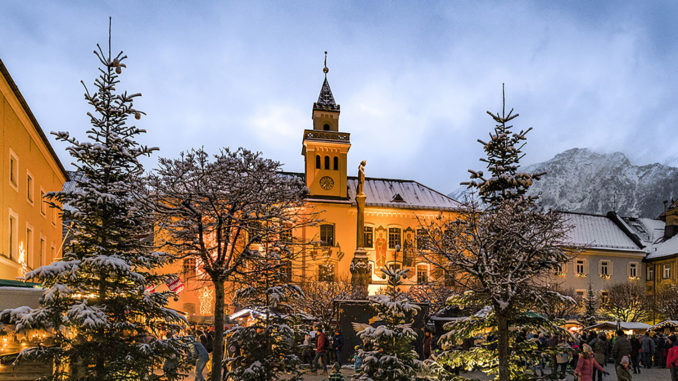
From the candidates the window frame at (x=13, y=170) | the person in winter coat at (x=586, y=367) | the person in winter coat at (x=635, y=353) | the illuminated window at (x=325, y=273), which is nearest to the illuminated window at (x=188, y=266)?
the window frame at (x=13, y=170)

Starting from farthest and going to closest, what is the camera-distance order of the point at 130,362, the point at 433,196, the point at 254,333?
the point at 433,196
the point at 254,333
the point at 130,362

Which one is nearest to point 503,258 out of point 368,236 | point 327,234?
point 327,234

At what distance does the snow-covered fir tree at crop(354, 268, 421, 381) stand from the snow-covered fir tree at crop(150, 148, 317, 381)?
15.7ft

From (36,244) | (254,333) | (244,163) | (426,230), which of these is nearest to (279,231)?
(244,163)

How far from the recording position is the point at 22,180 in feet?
86.2

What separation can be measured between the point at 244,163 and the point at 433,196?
169 feet

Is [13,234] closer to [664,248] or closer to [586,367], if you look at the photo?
[586,367]

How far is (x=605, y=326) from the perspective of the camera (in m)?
32.8

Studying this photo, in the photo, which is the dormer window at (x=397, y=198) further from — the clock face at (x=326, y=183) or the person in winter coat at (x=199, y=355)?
the person in winter coat at (x=199, y=355)

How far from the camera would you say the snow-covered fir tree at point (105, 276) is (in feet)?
38.5

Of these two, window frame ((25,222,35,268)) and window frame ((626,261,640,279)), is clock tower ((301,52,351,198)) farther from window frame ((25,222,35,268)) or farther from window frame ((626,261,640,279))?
window frame ((25,222,35,268))

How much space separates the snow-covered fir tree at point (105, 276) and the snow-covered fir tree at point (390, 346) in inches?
147

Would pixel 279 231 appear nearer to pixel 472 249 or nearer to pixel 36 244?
pixel 472 249

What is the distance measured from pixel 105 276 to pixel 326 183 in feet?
166
